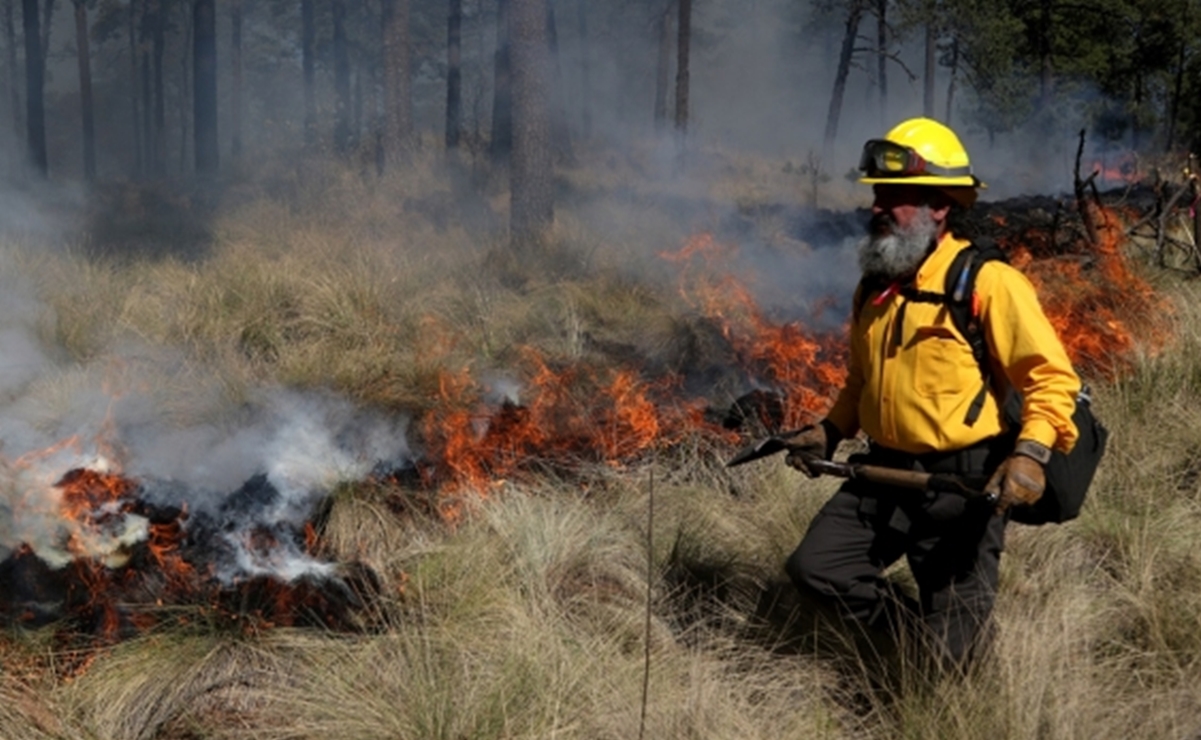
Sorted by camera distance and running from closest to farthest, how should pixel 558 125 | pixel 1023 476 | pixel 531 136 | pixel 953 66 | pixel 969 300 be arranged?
Answer: pixel 1023 476 → pixel 969 300 → pixel 531 136 → pixel 558 125 → pixel 953 66

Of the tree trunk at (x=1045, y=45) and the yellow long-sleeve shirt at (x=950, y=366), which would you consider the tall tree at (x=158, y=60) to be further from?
the yellow long-sleeve shirt at (x=950, y=366)

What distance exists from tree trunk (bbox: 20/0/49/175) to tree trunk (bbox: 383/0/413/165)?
8.21m

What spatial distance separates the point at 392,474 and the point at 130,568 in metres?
1.21

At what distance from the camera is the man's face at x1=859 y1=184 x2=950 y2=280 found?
318 cm

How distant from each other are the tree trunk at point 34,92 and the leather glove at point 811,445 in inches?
862

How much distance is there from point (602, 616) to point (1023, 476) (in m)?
1.53

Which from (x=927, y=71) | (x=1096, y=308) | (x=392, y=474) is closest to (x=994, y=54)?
(x=927, y=71)

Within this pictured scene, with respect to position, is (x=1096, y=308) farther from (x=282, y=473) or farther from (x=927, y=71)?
(x=927, y=71)

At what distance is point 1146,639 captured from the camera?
348 cm

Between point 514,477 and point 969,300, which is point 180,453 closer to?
point 514,477

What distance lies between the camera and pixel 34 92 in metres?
23.9

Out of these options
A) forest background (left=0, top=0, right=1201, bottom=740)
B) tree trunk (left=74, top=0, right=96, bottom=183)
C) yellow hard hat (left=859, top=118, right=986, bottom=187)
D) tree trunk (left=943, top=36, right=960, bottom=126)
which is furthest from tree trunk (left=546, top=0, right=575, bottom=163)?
yellow hard hat (left=859, top=118, right=986, bottom=187)

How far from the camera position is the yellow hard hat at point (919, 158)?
3.18 metres

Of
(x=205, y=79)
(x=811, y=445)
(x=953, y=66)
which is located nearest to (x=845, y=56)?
(x=953, y=66)
